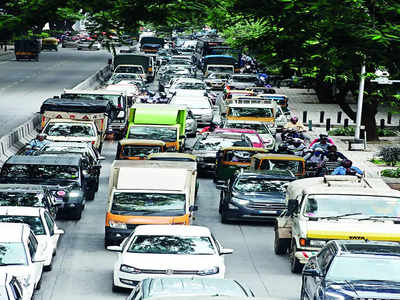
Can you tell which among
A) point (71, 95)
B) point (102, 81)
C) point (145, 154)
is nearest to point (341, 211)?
point (145, 154)

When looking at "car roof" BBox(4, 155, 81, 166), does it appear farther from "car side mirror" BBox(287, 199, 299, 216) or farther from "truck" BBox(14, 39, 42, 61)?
"truck" BBox(14, 39, 42, 61)

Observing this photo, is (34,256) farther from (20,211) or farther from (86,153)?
(86,153)

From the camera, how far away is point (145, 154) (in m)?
32.5

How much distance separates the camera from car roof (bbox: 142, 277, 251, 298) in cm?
1136

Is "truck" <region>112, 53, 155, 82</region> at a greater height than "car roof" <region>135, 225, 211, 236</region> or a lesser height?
lesser

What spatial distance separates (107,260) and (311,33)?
7.61 metres

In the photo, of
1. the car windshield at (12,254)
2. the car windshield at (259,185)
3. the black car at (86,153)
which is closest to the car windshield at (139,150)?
the black car at (86,153)

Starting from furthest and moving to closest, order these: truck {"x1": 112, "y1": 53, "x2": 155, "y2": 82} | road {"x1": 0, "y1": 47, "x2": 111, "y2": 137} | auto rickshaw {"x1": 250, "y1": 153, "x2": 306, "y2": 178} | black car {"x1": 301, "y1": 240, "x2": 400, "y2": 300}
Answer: truck {"x1": 112, "y1": 53, "x2": 155, "y2": 82}, road {"x1": 0, "y1": 47, "x2": 111, "y2": 137}, auto rickshaw {"x1": 250, "y1": 153, "x2": 306, "y2": 178}, black car {"x1": 301, "y1": 240, "x2": 400, "y2": 300}

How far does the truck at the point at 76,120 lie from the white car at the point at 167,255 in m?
16.5

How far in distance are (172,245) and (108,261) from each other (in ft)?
12.0

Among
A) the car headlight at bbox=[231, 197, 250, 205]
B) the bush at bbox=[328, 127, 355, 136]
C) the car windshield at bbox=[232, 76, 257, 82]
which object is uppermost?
the car headlight at bbox=[231, 197, 250, 205]

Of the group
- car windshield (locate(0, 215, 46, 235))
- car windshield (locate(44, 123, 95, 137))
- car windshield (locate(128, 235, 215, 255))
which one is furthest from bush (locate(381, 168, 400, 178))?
car windshield (locate(0, 215, 46, 235))

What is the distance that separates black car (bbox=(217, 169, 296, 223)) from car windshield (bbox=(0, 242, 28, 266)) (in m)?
10.2

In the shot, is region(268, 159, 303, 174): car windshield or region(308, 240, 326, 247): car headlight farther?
region(268, 159, 303, 174): car windshield
